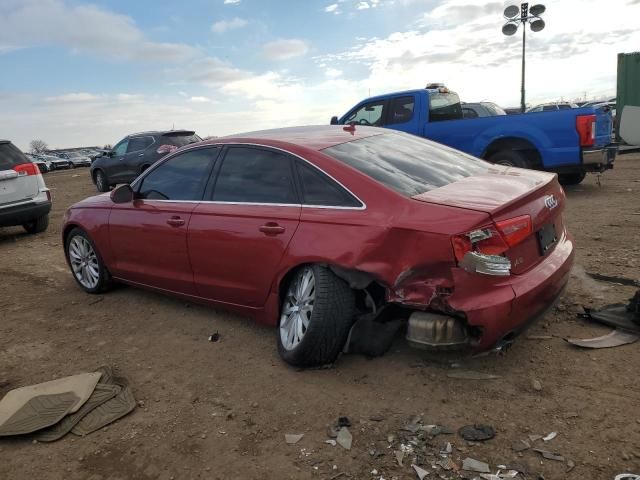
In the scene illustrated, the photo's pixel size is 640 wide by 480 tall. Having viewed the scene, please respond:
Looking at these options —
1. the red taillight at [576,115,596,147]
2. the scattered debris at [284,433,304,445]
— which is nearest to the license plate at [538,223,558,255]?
the scattered debris at [284,433,304,445]

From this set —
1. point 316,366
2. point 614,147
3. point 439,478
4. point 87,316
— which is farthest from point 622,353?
point 614,147

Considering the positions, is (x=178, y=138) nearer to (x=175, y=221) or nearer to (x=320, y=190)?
(x=175, y=221)

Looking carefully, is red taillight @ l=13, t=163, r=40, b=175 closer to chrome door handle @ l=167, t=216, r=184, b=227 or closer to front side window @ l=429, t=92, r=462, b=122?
chrome door handle @ l=167, t=216, r=184, b=227

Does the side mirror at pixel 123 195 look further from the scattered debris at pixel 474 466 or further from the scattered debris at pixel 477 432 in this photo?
the scattered debris at pixel 474 466

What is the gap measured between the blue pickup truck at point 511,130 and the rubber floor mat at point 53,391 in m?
5.93

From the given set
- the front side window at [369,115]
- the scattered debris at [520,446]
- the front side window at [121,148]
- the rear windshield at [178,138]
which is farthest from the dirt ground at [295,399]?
the front side window at [121,148]

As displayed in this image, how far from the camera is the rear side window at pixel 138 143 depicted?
14594 mm

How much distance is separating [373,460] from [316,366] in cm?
95

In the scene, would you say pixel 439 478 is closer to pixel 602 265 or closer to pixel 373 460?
pixel 373 460

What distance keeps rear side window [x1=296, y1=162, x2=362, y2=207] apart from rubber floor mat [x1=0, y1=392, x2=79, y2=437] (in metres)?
1.90

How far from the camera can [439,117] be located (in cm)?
945

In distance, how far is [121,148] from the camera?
50.6 feet

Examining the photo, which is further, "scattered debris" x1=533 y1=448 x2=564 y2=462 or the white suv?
the white suv

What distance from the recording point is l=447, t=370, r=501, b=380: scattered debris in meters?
3.14
